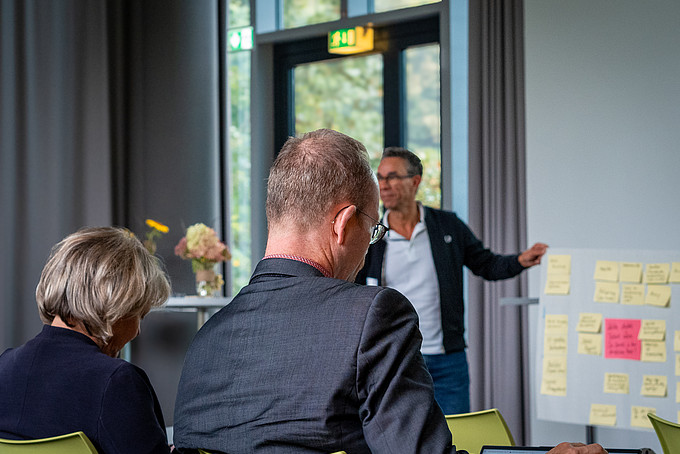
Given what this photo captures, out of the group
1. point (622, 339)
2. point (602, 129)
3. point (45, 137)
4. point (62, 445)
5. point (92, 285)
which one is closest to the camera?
point (62, 445)

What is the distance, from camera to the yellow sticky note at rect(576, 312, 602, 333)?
3795 millimetres

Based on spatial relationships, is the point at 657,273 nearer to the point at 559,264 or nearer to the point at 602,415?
the point at 559,264

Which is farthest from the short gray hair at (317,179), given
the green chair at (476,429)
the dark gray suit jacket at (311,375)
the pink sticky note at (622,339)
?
the pink sticky note at (622,339)

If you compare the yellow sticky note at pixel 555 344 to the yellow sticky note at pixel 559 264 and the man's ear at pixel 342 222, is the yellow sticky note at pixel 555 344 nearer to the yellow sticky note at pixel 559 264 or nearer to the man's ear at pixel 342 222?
the yellow sticky note at pixel 559 264

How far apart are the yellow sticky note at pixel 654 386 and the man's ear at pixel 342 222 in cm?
270

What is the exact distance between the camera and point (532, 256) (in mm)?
3883

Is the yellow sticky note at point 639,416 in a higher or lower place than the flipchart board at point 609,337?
lower

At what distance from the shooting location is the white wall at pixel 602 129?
14.4ft

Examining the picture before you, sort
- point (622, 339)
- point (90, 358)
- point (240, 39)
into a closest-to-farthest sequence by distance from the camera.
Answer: point (90, 358) < point (622, 339) < point (240, 39)

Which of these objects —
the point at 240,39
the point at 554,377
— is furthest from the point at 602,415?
the point at 240,39

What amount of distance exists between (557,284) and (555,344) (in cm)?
30

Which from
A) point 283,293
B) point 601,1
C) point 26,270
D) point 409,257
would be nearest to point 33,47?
point 26,270

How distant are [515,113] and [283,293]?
381 centimetres

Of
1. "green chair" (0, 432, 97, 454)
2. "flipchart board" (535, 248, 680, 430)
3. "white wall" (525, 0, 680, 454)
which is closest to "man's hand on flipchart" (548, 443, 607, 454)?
"green chair" (0, 432, 97, 454)
